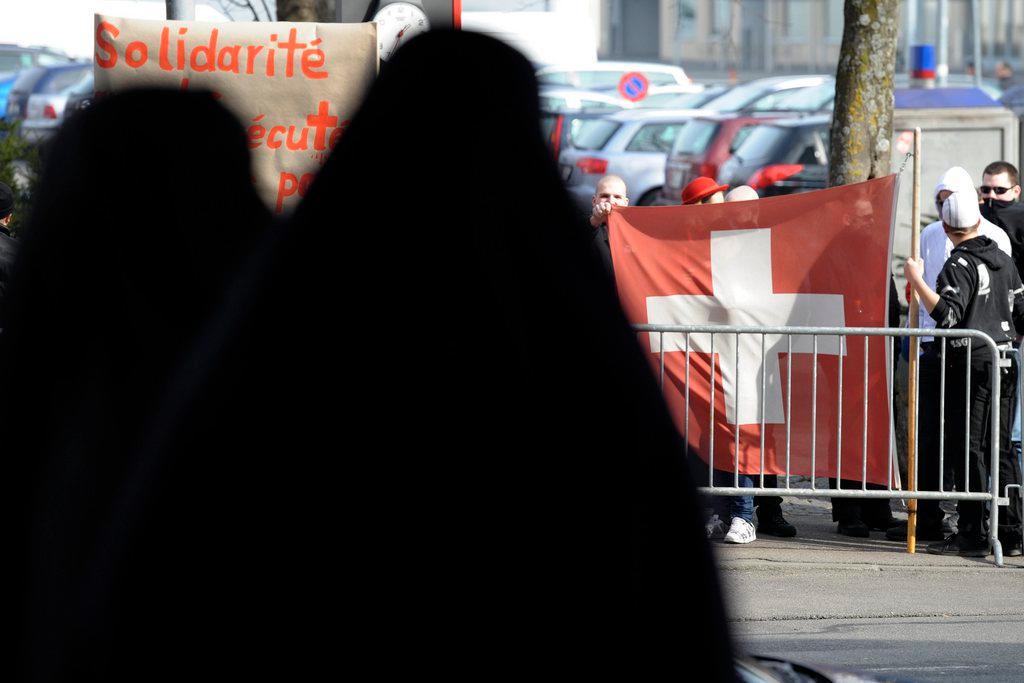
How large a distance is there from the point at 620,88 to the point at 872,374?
1941cm

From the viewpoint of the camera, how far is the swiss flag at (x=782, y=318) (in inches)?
332

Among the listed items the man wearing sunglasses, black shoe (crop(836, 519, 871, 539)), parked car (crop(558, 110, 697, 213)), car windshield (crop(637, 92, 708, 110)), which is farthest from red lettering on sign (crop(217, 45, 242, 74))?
car windshield (crop(637, 92, 708, 110))

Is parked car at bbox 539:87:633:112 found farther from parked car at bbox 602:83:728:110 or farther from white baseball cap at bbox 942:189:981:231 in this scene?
white baseball cap at bbox 942:189:981:231

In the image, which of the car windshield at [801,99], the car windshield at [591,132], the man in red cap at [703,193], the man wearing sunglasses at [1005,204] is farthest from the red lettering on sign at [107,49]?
the car windshield at [801,99]

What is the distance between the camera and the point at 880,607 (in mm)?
7332

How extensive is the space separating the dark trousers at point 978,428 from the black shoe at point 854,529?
0.69 metres

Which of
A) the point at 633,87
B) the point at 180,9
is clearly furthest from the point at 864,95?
the point at 633,87

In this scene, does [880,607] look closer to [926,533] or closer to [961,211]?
[926,533]

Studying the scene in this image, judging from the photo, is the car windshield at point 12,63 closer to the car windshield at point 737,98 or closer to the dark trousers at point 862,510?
the car windshield at point 737,98

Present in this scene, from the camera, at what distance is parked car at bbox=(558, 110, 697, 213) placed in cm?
2181

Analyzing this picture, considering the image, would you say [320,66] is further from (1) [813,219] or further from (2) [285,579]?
(2) [285,579]

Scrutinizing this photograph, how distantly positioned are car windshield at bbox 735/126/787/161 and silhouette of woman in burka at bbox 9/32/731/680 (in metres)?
18.3

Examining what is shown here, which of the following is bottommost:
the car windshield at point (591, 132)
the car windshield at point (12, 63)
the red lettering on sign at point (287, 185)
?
the car windshield at point (591, 132)

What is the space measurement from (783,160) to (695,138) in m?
1.55
